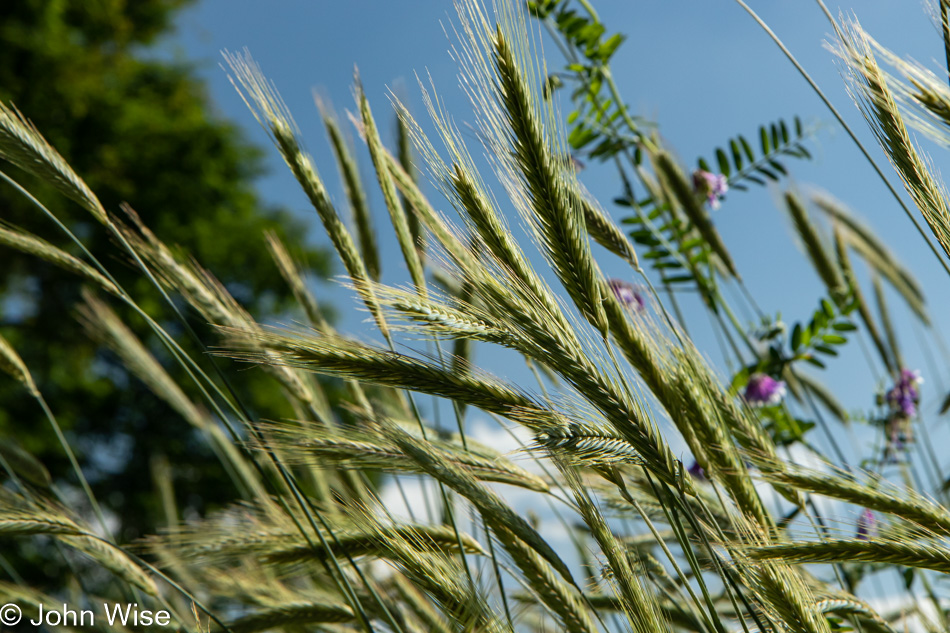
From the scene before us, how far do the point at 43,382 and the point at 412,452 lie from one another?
10.1m

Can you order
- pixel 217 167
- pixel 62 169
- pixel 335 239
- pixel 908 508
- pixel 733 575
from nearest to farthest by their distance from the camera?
pixel 908 508 → pixel 733 575 → pixel 62 169 → pixel 335 239 → pixel 217 167

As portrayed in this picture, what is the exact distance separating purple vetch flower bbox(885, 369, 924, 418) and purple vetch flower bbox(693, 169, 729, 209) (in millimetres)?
814

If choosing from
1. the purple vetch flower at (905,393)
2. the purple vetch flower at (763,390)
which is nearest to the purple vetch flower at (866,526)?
the purple vetch flower at (763,390)

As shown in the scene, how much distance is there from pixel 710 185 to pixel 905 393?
913mm

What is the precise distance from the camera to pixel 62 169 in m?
1.34

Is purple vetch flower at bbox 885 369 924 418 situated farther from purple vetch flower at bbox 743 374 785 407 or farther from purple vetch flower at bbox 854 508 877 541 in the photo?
purple vetch flower at bbox 854 508 877 541

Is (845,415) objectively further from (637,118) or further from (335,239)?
(335,239)

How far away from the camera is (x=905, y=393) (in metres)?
2.15

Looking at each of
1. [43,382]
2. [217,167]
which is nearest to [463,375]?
[43,382]

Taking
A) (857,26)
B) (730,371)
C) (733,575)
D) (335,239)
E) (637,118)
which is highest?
(637,118)

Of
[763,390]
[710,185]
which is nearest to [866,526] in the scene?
[763,390]

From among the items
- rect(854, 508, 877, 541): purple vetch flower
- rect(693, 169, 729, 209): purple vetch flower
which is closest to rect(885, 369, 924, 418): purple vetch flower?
rect(693, 169, 729, 209): purple vetch flower

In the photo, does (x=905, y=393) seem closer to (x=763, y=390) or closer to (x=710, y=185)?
(x=763, y=390)

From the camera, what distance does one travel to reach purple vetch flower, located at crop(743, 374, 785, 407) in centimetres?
199
